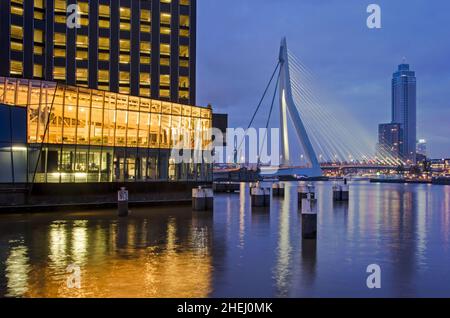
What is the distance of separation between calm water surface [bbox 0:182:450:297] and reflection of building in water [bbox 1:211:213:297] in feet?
0.09

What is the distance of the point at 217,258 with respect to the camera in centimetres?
1702

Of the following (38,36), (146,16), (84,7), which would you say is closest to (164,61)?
(146,16)


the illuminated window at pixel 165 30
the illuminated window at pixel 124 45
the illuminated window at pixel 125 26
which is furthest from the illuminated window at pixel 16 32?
the illuminated window at pixel 165 30

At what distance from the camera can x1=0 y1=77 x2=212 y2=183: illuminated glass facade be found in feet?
124

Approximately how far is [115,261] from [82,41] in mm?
81508

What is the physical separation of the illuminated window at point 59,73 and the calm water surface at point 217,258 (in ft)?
A: 209

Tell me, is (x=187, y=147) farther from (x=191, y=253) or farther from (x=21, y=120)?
(x=191, y=253)

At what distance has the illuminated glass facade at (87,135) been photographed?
37.8 m

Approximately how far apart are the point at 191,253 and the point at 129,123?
2958cm

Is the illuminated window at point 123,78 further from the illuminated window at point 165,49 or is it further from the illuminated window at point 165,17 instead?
the illuminated window at point 165,17

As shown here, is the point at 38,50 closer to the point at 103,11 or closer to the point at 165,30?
the point at 103,11
